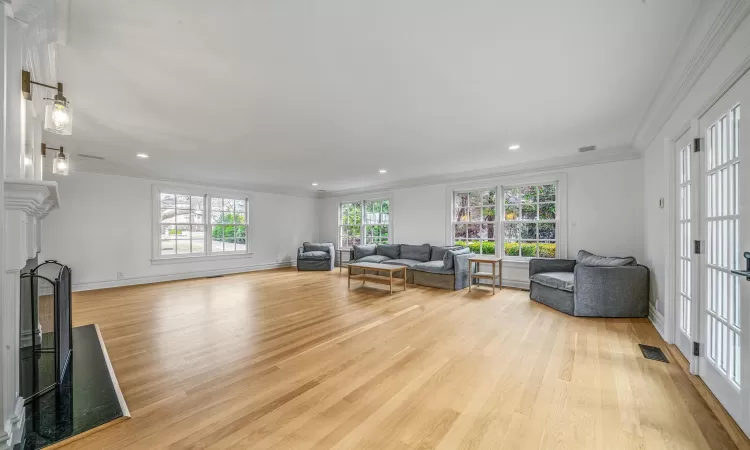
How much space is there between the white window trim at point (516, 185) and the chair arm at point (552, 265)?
1.64ft

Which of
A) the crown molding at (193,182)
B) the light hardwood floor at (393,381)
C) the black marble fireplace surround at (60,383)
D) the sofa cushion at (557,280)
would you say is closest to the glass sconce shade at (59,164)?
the black marble fireplace surround at (60,383)

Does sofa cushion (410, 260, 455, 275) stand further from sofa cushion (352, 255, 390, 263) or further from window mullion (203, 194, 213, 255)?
window mullion (203, 194, 213, 255)

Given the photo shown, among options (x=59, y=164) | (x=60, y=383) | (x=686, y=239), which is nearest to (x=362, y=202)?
(x=59, y=164)

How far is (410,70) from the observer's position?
2252 mm

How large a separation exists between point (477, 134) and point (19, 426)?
443 centimetres

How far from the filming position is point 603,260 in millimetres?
4156

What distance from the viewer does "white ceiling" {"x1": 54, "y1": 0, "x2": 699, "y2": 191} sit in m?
1.67

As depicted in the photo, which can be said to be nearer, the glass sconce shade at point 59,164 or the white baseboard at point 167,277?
the glass sconce shade at point 59,164

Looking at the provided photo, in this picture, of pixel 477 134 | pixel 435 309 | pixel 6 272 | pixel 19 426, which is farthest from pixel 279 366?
pixel 477 134

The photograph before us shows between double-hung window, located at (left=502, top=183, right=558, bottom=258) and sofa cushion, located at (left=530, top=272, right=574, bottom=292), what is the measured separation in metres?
1.05

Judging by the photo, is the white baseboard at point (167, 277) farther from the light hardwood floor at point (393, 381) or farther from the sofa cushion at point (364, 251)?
the sofa cushion at point (364, 251)

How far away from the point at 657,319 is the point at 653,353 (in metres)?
0.93

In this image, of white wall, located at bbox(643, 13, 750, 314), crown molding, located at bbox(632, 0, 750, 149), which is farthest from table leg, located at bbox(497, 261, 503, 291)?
crown molding, located at bbox(632, 0, 750, 149)

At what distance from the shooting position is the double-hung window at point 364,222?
26.5ft
